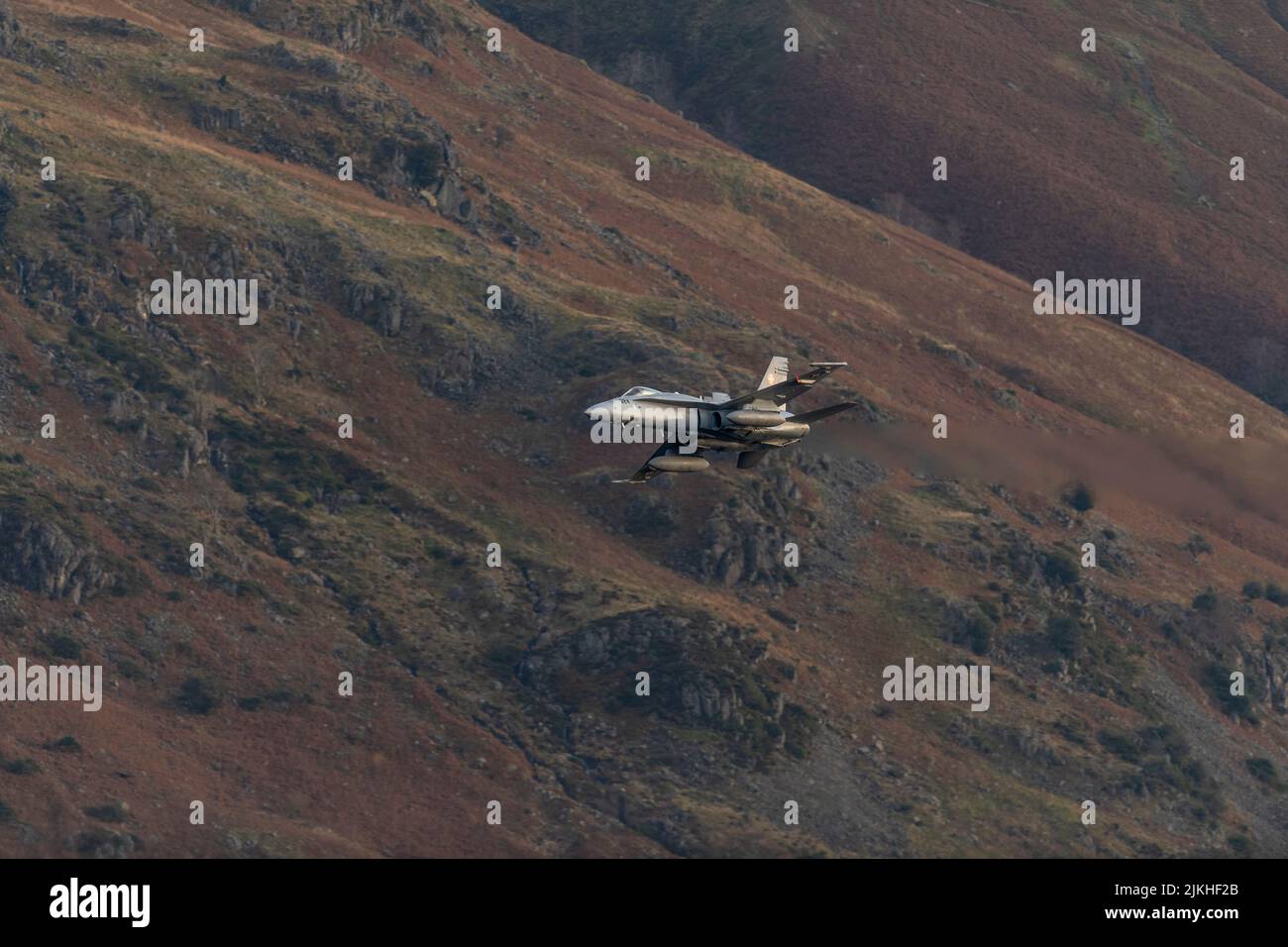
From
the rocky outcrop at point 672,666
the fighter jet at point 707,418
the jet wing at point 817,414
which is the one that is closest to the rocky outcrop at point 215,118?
the rocky outcrop at point 672,666

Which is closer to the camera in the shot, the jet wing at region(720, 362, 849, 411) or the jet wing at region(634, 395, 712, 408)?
the jet wing at region(720, 362, 849, 411)

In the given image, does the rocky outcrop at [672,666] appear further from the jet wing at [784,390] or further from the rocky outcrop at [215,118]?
→ the rocky outcrop at [215,118]

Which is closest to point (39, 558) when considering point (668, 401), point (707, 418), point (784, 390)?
point (668, 401)

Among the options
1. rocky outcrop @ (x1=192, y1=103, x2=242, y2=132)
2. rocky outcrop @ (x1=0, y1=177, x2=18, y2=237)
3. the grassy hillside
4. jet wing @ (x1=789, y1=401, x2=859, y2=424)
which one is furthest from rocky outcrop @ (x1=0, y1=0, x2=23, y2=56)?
jet wing @ (x1=789, y1=401, x2=859, y2=424)

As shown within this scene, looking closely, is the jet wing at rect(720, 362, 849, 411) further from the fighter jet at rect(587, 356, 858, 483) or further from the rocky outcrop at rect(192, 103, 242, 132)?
the rocky outcrop at rect(192, 103, 242, 132)

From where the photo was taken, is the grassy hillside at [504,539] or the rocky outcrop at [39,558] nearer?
the grassy hillside at [504,539]

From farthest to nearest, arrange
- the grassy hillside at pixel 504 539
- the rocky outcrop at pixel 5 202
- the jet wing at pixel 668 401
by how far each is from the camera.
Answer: the rocky outcrop at pixel 5 202 < the grassy hillside at pixel 504 539 < the jet wing at pixel 668 401
